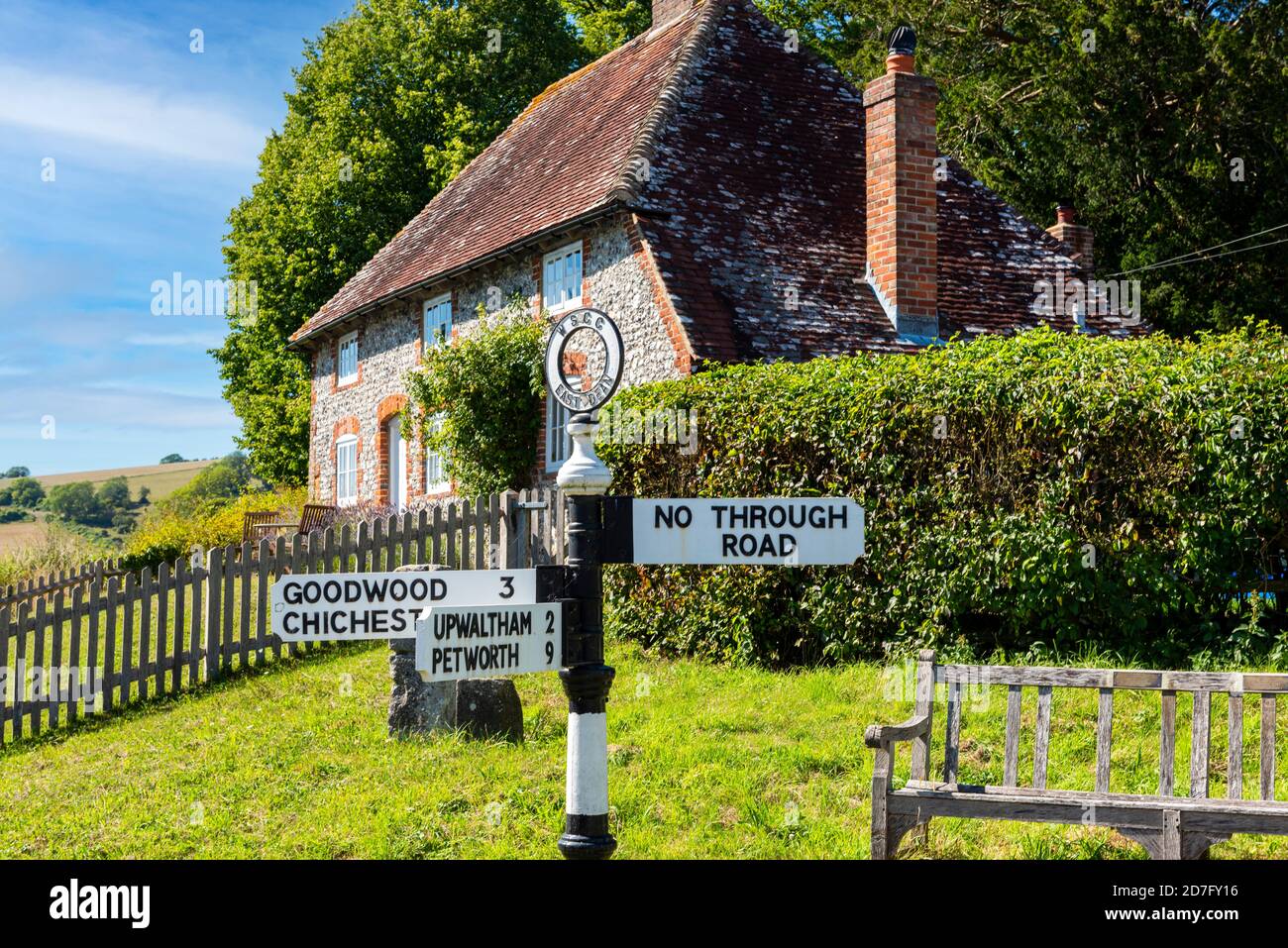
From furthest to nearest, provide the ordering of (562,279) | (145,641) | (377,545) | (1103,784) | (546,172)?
1. (546,172)
2. (562,279)
3. (377,545)
4. (145,641)
5. (1103,784)

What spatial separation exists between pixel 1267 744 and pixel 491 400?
13761 millimetres

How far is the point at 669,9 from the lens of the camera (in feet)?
69.2

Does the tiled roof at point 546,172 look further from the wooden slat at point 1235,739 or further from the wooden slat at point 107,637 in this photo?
the wooden slat at point 1235,739

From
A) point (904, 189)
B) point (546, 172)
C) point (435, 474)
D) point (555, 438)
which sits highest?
point (546, 172)

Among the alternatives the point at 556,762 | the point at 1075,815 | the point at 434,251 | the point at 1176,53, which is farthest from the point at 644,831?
the point at 1176,53

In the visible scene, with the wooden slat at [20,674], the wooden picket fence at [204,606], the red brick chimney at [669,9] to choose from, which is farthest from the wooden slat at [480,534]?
the red brick chimney at [669,9]

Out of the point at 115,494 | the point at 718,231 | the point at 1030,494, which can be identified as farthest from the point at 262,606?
the point at 115,494

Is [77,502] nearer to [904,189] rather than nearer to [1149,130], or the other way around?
[1149,130]

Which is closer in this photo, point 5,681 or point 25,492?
point 5,681

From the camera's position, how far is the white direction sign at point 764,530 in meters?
4.03

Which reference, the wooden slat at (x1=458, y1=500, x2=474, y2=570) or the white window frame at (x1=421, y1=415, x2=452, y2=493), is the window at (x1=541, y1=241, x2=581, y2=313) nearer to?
the white window frame at (x1=421, y1=415, x2=452, y2=493)

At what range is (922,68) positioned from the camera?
2516 centimetres

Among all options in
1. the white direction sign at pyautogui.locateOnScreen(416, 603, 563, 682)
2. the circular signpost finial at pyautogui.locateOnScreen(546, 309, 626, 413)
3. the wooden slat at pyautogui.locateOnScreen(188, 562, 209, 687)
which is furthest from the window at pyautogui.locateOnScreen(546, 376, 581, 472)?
the white direction sign at pyautogui.locateOnScreen(416, 603, 563, 682)

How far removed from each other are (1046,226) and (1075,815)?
66.9ft
